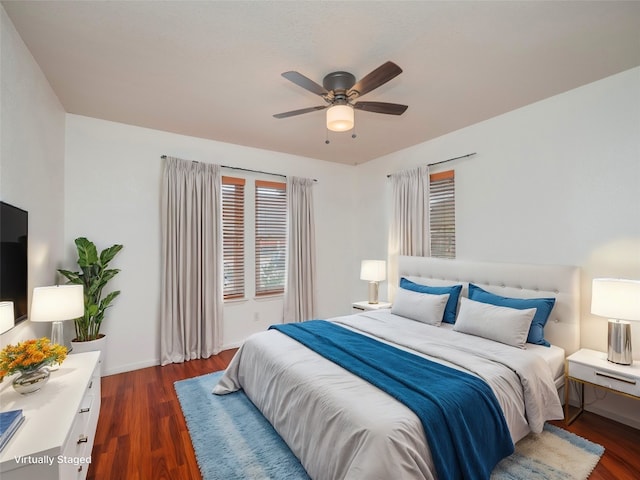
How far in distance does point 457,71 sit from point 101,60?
2.80 metres

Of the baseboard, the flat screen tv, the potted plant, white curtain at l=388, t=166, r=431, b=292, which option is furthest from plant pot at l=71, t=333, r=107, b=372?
white curtain at l=388, t=166, r=431, b=292

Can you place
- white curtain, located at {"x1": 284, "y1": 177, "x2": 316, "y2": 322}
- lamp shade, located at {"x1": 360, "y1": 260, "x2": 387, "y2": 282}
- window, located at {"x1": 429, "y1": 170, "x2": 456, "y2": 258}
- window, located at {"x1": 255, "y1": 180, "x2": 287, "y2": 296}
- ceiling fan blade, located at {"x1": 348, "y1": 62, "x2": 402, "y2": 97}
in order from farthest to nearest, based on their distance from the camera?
white curtain, located at {"x1": 284, "y1": 177, "x2": 316, "y2": 322}, window, located at {"x1": 255, "y1": 180, "x2": 287, "y2": 296}, lamp shade, located at {"x1": 360, "y1": 260, "x2": 387, "y2": 282}, window, located at {"x1": 429, "y1": 170, "x2": 456, "y2": 258}, ceiling fan blade, located at {"x1": 348, "y1": 62, "x2": 402, "y2": 97}

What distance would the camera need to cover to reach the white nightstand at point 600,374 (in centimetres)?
217

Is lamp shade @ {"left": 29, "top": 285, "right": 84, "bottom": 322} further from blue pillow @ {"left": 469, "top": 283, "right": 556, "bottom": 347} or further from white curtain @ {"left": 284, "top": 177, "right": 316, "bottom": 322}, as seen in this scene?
blue pillow @ {"left": 469, "top": 283, "right": 556, "bottom": 347}

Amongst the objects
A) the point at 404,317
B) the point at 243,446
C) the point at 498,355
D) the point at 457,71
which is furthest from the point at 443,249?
the point at 243,446

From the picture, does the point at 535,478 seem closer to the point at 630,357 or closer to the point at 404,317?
the point at 630,357

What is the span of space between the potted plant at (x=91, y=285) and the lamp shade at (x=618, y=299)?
4.47 meters

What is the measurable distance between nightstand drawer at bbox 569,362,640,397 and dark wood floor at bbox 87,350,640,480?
1.43 ft

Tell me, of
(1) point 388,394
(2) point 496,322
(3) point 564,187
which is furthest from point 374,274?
(1) point 388,394

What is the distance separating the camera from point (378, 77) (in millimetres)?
2074

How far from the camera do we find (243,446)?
221 cm

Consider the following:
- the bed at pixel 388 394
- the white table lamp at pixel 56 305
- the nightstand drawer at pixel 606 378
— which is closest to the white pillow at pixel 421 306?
the bed at pixel 388 394

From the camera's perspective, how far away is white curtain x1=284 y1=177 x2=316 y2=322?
4.74 m

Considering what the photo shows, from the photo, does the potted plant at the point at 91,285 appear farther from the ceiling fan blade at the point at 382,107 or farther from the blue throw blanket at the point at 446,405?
the ceiling fan blade at the point at 382,107
